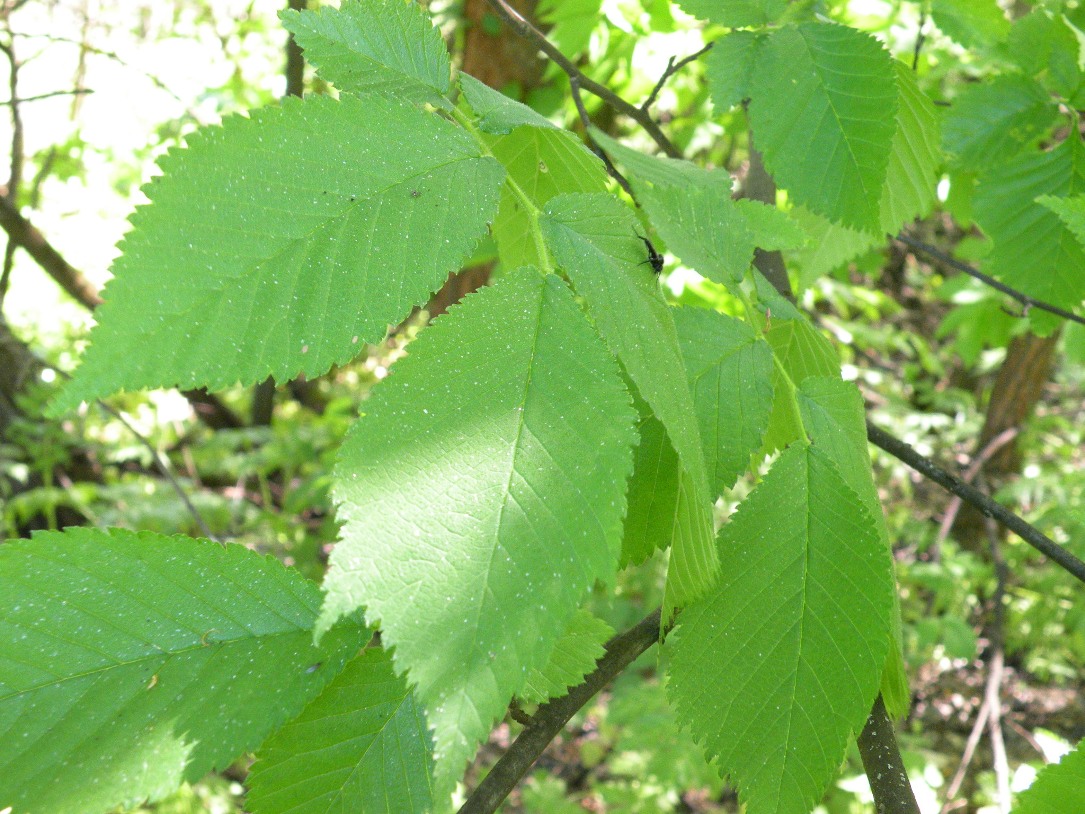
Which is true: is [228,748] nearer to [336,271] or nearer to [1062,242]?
[336,271]

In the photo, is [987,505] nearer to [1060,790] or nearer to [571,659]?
[1060,790]

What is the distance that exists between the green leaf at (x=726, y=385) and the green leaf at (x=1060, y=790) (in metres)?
0.24

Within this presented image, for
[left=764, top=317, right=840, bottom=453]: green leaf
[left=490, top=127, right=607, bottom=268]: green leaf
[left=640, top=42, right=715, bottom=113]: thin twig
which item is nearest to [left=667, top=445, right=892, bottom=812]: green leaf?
[left=764, top=317, right=840, bottom=453]: green leaf

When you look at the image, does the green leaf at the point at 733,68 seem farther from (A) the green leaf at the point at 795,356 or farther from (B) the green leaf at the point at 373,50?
(B) the green leaf at the point at 373,50

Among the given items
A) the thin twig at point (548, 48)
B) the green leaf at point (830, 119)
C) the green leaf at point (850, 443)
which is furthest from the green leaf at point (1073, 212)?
the thin twig at point (548, 48)

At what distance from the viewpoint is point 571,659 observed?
545mm

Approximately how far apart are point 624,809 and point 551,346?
253cm

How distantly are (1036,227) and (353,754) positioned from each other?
3.62 ft

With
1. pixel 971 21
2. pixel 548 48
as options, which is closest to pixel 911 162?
pixel 971 21

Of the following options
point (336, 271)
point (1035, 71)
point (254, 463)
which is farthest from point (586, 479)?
point (254, 463)

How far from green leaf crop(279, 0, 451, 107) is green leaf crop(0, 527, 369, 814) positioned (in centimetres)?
30

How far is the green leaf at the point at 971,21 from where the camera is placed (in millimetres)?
1149

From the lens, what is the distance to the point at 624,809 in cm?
262

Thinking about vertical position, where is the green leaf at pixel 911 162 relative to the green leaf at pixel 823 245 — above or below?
above
